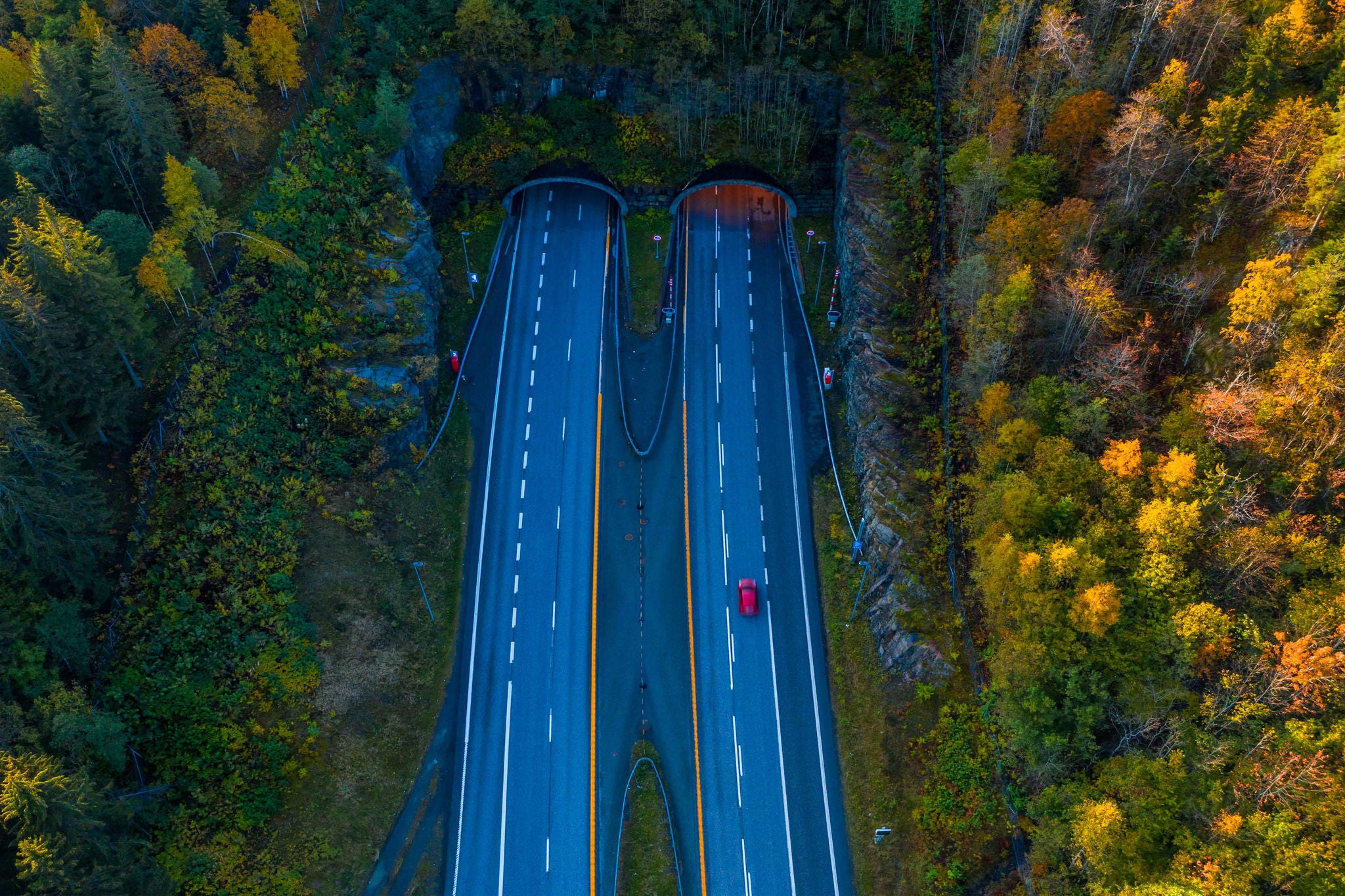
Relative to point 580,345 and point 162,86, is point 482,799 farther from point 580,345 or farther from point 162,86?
point 162,86

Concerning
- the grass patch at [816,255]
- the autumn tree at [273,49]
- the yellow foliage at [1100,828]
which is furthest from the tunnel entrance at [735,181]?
the yellow foliage at [1100,828]

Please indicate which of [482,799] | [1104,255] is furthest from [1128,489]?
[482,799]

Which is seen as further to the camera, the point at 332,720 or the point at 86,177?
the point at 86,177

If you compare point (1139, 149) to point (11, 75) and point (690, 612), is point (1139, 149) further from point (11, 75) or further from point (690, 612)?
point (11, 75)

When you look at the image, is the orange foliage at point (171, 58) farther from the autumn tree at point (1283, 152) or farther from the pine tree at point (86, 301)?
the autumn tree at point (1283, 152)

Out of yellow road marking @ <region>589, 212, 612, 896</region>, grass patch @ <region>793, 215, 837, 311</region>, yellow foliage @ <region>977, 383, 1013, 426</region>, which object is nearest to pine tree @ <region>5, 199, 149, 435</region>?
yellow road marking @ <region>589, 212, 612, 896</region>

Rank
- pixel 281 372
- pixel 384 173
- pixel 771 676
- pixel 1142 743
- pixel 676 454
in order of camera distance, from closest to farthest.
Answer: pixel 1142 743
pixel 771 676
pixel 281 372
pixel 676 454
pixel 384 173

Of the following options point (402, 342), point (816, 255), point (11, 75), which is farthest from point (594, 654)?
point (11, 75)
